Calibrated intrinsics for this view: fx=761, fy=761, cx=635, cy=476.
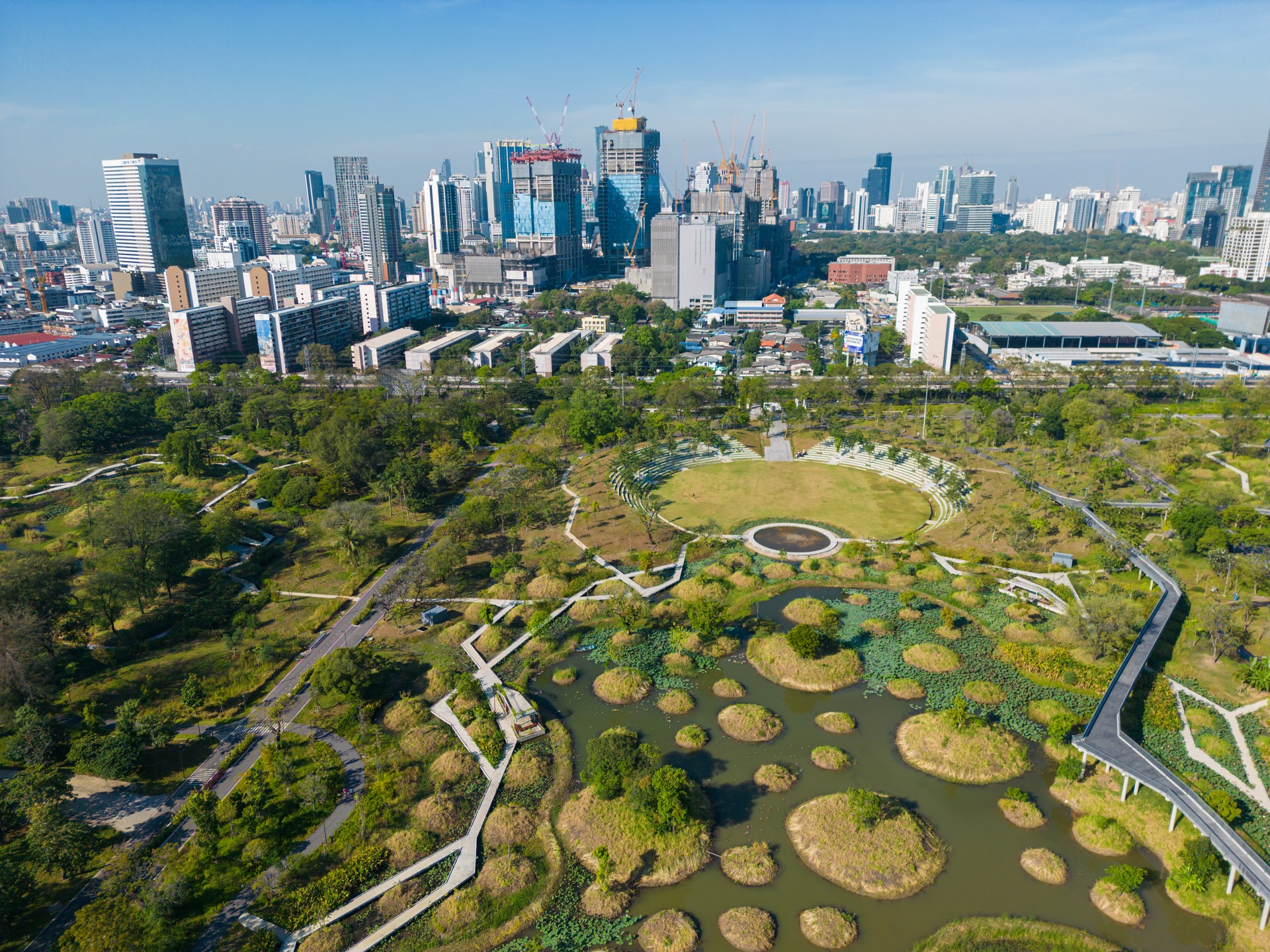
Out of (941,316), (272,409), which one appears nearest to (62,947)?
(272,409)

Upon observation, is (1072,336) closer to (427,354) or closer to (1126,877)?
(427,354)

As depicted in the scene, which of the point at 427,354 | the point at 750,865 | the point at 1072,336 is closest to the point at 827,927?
the point at 750,865

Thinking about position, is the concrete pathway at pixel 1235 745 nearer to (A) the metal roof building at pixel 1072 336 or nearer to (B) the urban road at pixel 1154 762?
(B) the urban road at pixel 1154 762

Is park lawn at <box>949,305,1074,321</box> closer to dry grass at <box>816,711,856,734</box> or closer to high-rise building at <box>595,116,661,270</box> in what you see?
high-rise building at <box>595,116,661,270</box>

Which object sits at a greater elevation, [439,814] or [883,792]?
[439,814]

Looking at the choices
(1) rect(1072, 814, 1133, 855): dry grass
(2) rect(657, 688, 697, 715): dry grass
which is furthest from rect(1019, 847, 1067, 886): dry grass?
(2) rect(657, 688, 697, 715): dry grass

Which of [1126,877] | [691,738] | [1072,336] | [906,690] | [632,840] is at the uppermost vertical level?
[1072,336]
